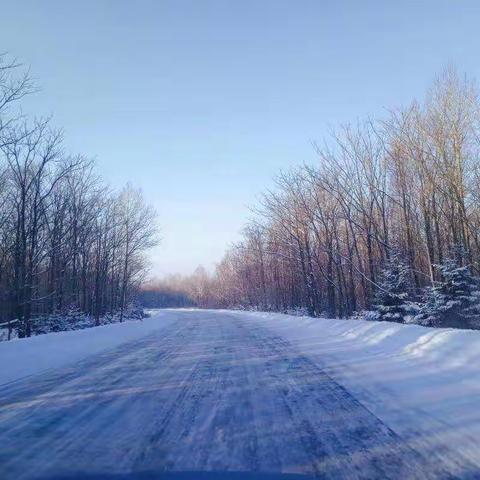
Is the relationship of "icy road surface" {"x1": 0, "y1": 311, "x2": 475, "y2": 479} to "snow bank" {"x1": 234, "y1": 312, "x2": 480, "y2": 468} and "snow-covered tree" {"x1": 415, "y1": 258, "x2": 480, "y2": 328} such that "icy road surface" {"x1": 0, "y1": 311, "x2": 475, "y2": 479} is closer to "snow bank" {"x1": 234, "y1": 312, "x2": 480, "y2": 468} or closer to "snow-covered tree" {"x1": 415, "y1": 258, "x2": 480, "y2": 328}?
"snow bank" {"x1": 234, "y1": 312, "x2": 480, "y2": 468}

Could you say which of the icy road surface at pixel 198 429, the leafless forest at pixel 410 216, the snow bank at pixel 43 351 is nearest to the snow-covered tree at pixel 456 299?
the leafless forest at pixel 410 216

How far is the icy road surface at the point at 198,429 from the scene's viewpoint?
13.6 feet

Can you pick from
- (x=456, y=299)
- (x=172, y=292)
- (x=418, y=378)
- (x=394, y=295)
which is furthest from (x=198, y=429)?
(x=172, y=292)

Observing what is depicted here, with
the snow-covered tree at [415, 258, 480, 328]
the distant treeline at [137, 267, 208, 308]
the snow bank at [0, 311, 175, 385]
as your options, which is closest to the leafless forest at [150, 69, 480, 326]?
the snow-covered tree at [415, 258, 480, 328]

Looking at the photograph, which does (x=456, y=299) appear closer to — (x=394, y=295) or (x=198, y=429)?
(x=394, y=295)

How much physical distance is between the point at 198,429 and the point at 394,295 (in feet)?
69.9

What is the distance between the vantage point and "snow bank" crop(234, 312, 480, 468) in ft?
16.8

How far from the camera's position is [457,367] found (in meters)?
8.57

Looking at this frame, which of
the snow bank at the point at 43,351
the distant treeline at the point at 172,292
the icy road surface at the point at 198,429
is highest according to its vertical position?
the distant treeline at the point at 172,292

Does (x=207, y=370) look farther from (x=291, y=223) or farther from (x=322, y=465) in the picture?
(x=291, y=223)

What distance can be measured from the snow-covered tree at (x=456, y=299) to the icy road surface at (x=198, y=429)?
14187 mm

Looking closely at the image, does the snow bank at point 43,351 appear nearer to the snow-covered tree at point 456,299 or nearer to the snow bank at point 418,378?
the snow bank at point 418,378

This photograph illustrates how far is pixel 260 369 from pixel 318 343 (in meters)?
5.87

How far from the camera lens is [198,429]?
5.41m
